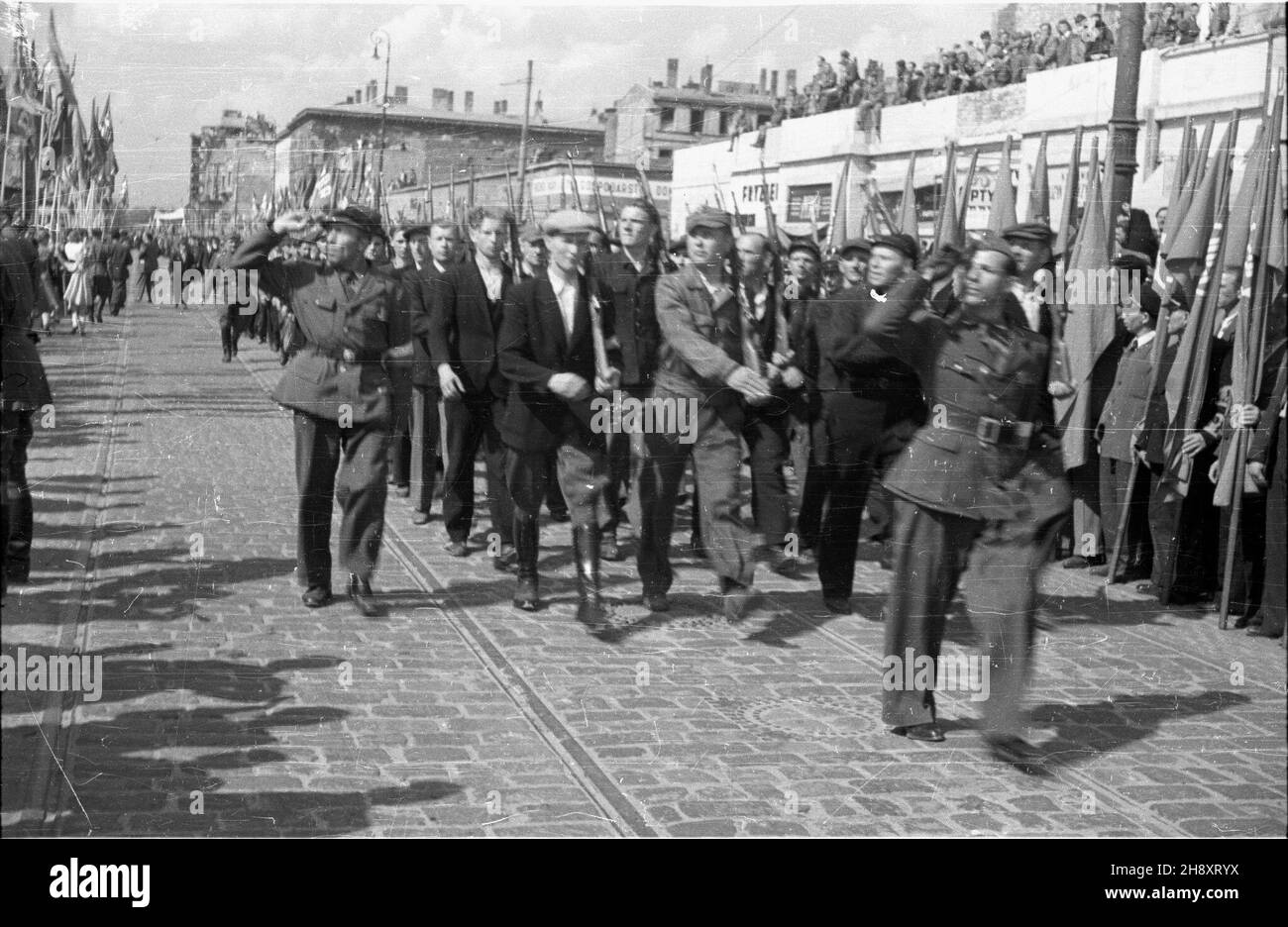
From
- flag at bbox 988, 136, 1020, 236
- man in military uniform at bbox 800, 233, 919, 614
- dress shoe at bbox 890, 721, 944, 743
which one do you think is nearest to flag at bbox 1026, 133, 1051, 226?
flag at bbox 988, 136, 1020, 236

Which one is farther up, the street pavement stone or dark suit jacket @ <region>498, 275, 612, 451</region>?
dark suit jacket @ <region>498, 275, 612, 451</region>

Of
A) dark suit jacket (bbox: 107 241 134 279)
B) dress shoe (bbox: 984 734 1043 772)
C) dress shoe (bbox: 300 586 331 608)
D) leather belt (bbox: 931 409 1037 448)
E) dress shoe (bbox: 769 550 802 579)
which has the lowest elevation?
dress shoe (bbox: 984 734 1043 772)

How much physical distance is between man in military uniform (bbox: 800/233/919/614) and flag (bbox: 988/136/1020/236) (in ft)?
2.40

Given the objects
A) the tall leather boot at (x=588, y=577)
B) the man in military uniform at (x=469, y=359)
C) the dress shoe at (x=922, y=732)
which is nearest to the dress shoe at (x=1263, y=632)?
the dress shoe at (x=922, y=732)

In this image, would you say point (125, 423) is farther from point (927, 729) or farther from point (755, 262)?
point (927, 729)

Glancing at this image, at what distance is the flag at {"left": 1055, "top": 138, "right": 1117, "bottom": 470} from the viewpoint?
746 cm

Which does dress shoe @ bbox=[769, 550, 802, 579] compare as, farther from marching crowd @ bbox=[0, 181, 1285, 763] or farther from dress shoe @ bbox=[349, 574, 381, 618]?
dress shoe @ bbox=[349, 574, 381, 618]

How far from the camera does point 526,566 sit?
6.79 metres

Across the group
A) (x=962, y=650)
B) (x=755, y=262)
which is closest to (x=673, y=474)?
(x=755, y=262)

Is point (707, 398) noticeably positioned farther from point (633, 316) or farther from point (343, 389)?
point (343, 389)

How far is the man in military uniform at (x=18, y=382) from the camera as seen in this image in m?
5.61

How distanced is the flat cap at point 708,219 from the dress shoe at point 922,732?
2415 mm

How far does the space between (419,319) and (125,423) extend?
129 cm

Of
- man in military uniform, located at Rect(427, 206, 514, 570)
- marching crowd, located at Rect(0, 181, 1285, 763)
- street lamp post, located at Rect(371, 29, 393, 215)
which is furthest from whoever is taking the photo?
man in military uniform, located at Rect(427, 206, 514, 570)
